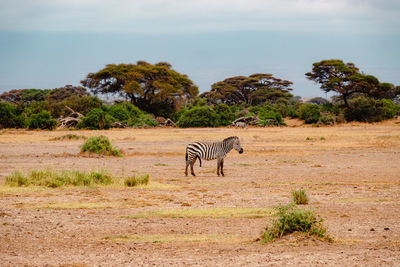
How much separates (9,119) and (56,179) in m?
32.5

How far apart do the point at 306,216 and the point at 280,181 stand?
26.4ft

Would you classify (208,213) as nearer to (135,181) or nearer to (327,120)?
(135,181)

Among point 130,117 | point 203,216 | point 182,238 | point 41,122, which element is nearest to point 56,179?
point 203,216

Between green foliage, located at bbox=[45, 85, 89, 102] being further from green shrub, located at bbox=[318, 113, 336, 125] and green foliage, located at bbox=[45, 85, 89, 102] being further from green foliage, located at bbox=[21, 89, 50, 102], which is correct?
green shrub, located at bbox=[318, 113, 336, 125]

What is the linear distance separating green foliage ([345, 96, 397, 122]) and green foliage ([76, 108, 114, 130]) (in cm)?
2313

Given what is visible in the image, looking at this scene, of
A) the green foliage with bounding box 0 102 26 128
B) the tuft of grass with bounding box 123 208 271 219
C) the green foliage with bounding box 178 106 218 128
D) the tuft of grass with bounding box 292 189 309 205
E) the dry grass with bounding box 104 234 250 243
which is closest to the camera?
the dry grass with bounding box 104 234 250 243

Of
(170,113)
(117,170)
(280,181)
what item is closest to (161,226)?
(280,181)

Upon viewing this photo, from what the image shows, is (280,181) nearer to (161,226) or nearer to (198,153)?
(198,153)

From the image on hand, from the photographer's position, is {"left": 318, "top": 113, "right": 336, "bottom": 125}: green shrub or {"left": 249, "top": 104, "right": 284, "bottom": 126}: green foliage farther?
{"left": 318, "top": 113, "right": 336, "bottom": 125}: green shrub

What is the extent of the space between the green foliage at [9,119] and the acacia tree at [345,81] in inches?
1186

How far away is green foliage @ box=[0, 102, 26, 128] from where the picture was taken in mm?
44519

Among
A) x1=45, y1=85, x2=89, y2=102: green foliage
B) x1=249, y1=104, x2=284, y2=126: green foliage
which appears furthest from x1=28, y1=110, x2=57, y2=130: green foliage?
x1=45, y1=85, x2=89, y2=102: green foliage

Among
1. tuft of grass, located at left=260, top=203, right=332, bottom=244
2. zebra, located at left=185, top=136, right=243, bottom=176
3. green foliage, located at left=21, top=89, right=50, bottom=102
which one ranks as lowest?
tuft of grass, located at left=260, top=203, right=332, bottom=244

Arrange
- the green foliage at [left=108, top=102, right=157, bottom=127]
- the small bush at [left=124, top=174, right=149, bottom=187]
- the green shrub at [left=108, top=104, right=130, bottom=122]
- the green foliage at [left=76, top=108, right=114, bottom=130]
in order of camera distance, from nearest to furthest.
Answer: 1. the small bush at [left=124, top=174, right=149, bottom=187]
2. the green foliage at [left=76, top=108, right=114, bottom=130]
3. the green foliage at [left=108, top=102, right=157, bottom=127]
4. the green shrub at [left=108, top=104, right=130, bottom=122]
